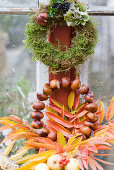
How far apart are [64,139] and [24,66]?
1.90 ft

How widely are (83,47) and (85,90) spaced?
23cm

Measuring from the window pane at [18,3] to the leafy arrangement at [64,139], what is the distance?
1.87 ft

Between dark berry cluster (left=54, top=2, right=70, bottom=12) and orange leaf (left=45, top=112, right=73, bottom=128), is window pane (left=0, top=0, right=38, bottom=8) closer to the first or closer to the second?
dark berry cluster (left=54, top=2, right=70, bottom=12)

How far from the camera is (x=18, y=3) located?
1.24 meters

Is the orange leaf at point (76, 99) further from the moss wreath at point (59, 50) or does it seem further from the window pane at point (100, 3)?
the window pane at point (100, 3)

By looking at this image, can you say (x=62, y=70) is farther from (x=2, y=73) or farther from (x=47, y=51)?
(x=2, y=73)

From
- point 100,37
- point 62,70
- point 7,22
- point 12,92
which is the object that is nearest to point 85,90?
point 62,70

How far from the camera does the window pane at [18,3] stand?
1230 millimetres

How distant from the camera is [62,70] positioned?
1085 mm

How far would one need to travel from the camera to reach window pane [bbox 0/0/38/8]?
123 centimetres

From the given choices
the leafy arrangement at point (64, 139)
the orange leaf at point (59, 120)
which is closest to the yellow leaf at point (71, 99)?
the leafy arrangement at point (64, 139)

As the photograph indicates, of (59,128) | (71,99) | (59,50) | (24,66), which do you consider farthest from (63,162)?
(24,66)

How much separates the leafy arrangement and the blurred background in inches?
7.8

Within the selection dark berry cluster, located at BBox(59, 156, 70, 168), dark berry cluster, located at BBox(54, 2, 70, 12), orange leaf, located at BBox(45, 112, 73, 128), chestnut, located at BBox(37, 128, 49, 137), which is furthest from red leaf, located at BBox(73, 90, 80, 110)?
dark berry cluster, located at BBox(54, 2, 70, 12)
